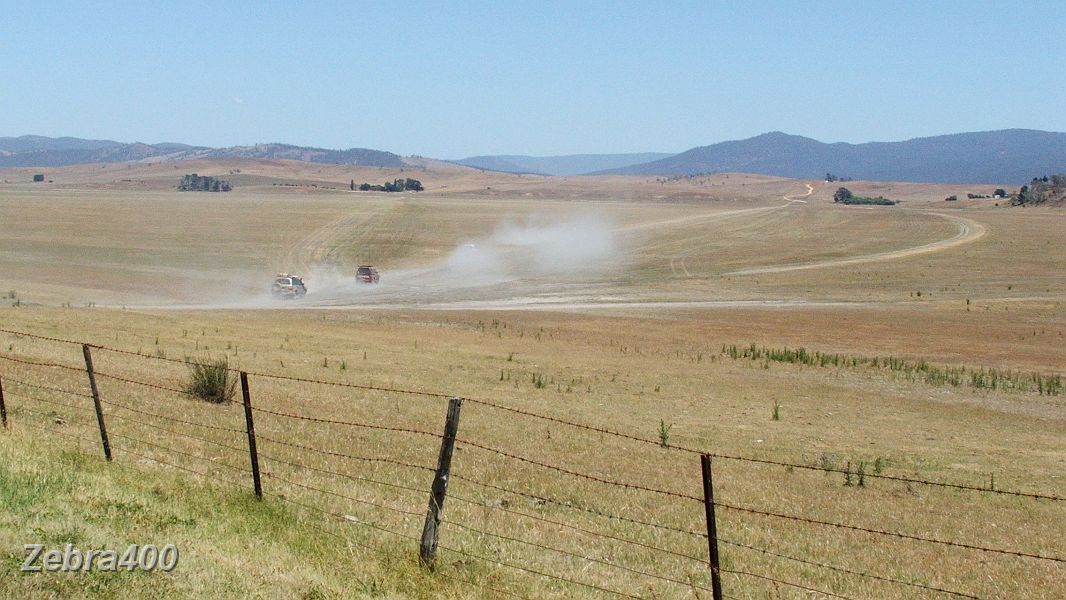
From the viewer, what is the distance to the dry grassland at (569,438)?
8977 mm

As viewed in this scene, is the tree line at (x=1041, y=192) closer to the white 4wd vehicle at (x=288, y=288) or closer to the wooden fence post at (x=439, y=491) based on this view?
the white 4wd vehicle at (x=288, y=288)

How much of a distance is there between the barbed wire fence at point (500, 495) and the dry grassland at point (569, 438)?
65 mm

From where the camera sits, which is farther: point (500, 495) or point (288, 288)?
point (288, 288)

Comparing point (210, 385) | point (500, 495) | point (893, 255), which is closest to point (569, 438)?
point (500, 495)

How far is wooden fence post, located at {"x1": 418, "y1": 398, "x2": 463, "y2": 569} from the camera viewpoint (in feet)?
26.1

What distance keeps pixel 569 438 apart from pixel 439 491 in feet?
35.6

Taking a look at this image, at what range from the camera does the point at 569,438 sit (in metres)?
18.9

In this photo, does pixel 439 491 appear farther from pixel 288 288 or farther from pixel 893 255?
pixel 893 255

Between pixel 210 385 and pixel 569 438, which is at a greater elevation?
pixel 210 385

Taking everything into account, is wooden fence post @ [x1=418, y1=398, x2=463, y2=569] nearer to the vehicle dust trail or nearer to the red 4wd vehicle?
the red 4wd vehicle

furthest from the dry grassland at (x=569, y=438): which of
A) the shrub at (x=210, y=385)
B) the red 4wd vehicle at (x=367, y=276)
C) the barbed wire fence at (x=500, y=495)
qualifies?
the red 4wd vehicle at (x=367, y=276)

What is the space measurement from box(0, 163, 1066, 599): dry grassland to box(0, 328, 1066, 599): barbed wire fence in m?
0.07

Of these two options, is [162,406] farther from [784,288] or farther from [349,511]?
[784,288]

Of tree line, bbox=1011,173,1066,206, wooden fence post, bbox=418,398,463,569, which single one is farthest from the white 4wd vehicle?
tree line, bbox=1011,173,1066,206
